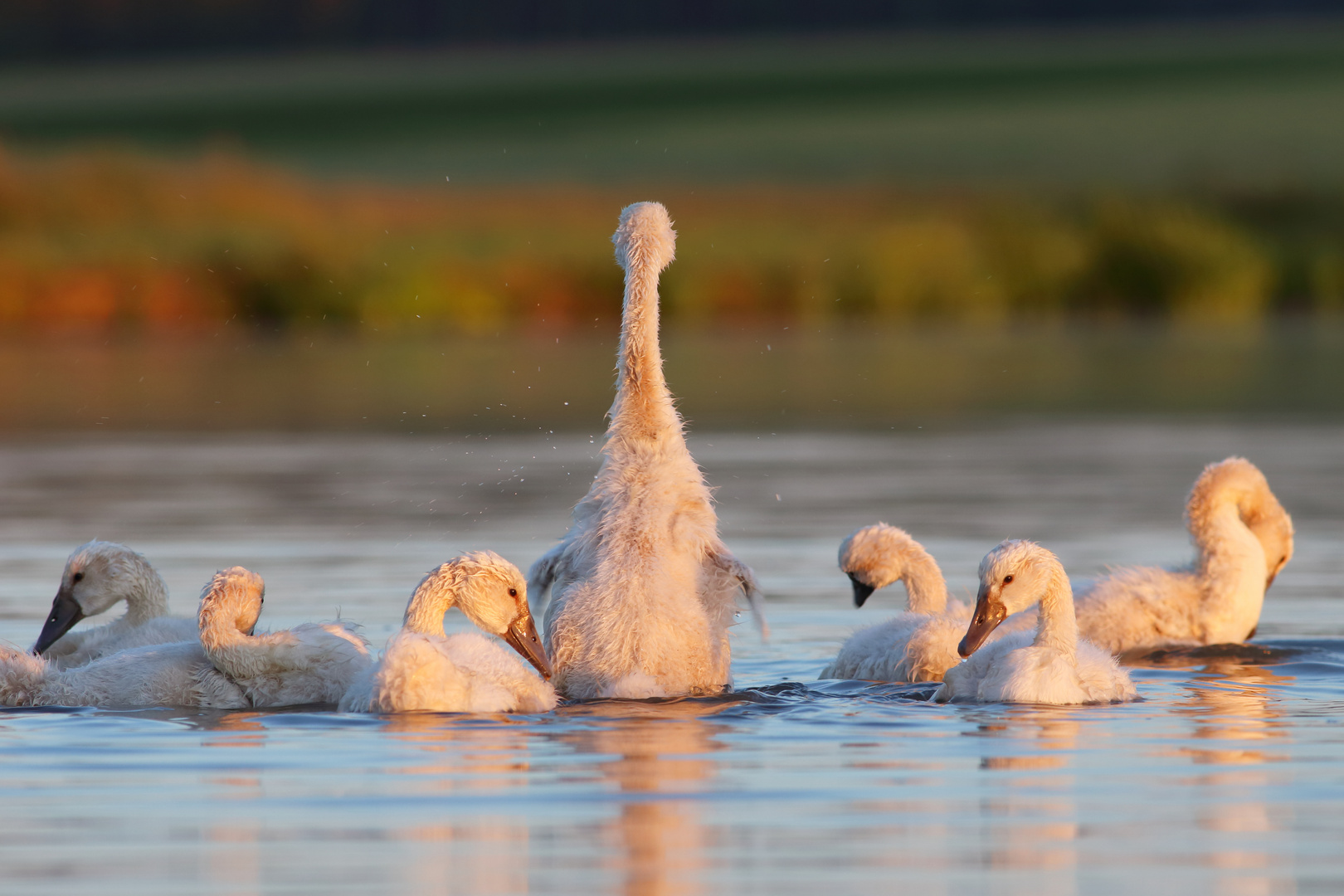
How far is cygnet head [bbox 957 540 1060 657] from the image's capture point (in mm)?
10070

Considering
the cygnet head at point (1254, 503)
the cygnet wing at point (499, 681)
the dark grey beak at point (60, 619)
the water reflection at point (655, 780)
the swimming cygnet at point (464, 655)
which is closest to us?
the water reflection at point (655, 780)

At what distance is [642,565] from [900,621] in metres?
1.64

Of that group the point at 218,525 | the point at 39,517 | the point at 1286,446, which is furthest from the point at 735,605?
the point at 1286,446

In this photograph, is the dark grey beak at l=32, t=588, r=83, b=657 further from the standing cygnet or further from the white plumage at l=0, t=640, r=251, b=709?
the white plumage at l=0, t=640, r=251, b=709

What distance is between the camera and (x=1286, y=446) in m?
20.0

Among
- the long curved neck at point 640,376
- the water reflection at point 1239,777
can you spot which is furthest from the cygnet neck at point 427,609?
the water reflection at point 1239,777

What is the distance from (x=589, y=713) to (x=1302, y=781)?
285 centimetres

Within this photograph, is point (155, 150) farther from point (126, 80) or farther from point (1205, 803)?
point (1205, 803)

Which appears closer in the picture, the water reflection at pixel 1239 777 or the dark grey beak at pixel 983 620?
the water reflection at pixel 1239 777

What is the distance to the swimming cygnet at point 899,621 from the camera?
10.6m

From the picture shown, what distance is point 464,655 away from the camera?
957cm

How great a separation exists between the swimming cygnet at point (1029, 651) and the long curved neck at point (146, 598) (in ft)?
12.2

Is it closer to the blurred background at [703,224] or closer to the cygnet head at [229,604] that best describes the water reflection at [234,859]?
the cygnet head at [229,604]

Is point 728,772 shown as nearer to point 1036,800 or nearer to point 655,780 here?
point 655,780
